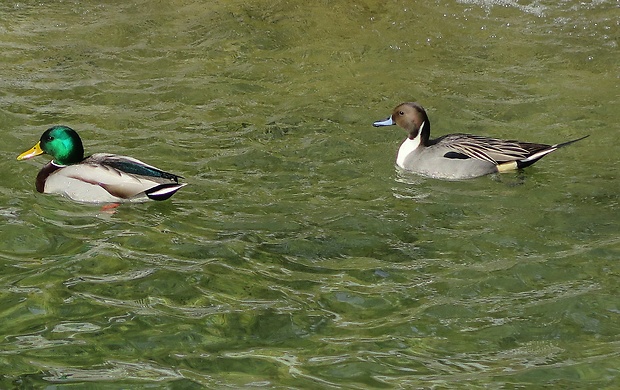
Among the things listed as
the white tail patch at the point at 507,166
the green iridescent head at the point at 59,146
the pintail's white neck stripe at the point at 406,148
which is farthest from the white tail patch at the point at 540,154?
the green iridescent head at the point at 59,146

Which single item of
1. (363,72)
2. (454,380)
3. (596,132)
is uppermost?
(363,72)

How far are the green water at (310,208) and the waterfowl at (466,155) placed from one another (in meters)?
0.15

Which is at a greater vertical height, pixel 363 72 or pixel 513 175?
pixel 363 72

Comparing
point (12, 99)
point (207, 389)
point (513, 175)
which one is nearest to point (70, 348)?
point (207, 389)

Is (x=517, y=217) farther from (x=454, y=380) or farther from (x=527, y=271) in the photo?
(x=454, y=380)

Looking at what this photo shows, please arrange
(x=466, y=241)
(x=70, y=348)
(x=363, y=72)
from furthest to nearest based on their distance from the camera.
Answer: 1. (x=363, y=72)
2. (x=466, y=241)
3. (x=70, y=348)

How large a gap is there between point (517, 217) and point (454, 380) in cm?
309

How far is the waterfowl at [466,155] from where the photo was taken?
1003cm

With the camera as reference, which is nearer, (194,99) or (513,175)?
(513,175)

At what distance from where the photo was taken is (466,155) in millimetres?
10102

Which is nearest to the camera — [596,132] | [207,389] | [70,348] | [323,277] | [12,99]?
[207,389]

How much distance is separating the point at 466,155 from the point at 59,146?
401 cm

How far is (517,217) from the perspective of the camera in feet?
29.3

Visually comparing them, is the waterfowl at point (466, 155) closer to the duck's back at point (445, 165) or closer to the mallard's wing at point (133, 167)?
the duck's back at point (445, 165)
